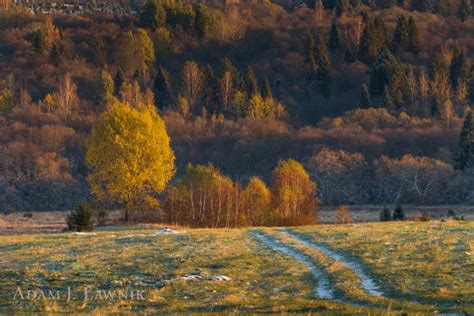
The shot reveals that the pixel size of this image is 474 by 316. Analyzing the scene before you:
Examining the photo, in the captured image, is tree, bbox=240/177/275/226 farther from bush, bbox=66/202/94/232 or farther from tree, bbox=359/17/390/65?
tree, bbox=359/17/390/65

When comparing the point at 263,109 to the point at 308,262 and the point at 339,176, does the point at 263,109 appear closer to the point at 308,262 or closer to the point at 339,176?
the point at 339,176

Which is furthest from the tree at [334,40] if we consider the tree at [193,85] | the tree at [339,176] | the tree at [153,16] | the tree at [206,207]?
the tree at [206,207]

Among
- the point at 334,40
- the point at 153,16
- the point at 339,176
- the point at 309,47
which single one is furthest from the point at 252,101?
the point at 153,16

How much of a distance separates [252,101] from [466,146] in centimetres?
4874

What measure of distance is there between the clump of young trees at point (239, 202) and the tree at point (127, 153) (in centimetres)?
370

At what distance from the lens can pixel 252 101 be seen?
14562 cm

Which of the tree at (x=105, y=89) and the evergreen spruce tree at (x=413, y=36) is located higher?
the evergreen spruce tree at (x=413, y=36)

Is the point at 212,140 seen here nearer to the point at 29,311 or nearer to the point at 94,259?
the point at 94,259

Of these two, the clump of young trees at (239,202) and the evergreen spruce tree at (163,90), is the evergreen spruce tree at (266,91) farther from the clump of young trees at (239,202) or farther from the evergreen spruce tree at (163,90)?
the clump of young trees at (239,202)

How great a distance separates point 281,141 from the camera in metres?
132

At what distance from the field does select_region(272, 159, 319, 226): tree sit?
34031 mm

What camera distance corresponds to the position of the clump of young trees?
66.6m

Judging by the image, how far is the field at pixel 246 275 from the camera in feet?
66.2

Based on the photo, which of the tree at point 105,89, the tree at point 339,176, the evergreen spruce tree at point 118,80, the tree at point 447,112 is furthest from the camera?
the evergreen spruce tree at point 118,80
